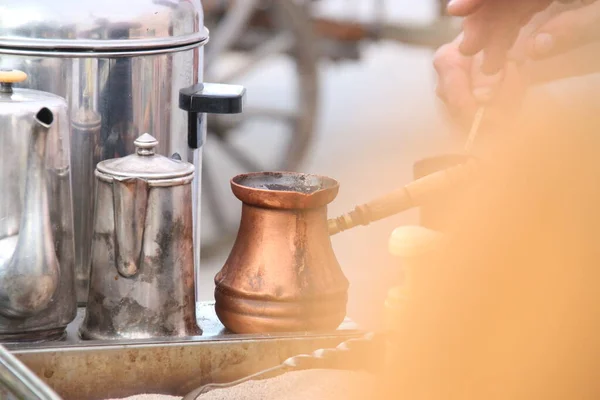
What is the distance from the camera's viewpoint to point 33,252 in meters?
0.94

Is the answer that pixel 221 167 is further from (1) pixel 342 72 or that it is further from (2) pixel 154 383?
(2) pixel 154 383

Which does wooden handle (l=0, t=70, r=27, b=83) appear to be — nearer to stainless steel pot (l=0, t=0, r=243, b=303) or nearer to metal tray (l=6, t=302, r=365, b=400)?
stainless steel pot (l=0, t=0, r=243, b=303)

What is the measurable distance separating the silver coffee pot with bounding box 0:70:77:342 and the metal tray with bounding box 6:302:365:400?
39 mm

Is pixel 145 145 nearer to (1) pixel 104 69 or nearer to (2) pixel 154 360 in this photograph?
(1) pixel 104 69

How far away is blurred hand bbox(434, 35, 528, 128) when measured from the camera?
115 centimetres

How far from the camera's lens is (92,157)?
1.09 m

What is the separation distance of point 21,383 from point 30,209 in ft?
1.21

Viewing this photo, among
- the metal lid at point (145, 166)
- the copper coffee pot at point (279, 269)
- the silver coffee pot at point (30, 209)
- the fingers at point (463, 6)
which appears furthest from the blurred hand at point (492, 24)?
the silver coffee pot at point (30, 209)

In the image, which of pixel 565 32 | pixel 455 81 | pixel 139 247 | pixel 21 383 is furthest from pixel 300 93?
pixel 21 383

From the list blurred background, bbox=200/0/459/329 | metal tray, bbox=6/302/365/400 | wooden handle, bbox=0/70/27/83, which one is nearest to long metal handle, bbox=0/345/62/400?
metal tray, bbox=6/302/365/400

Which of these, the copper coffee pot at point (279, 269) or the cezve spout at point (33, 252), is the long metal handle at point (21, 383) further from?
the copper coffee pot at point (279, 269)

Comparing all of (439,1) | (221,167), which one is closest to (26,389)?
(439,1)

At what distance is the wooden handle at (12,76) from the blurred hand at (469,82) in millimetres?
531

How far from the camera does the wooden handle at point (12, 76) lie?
97cm
